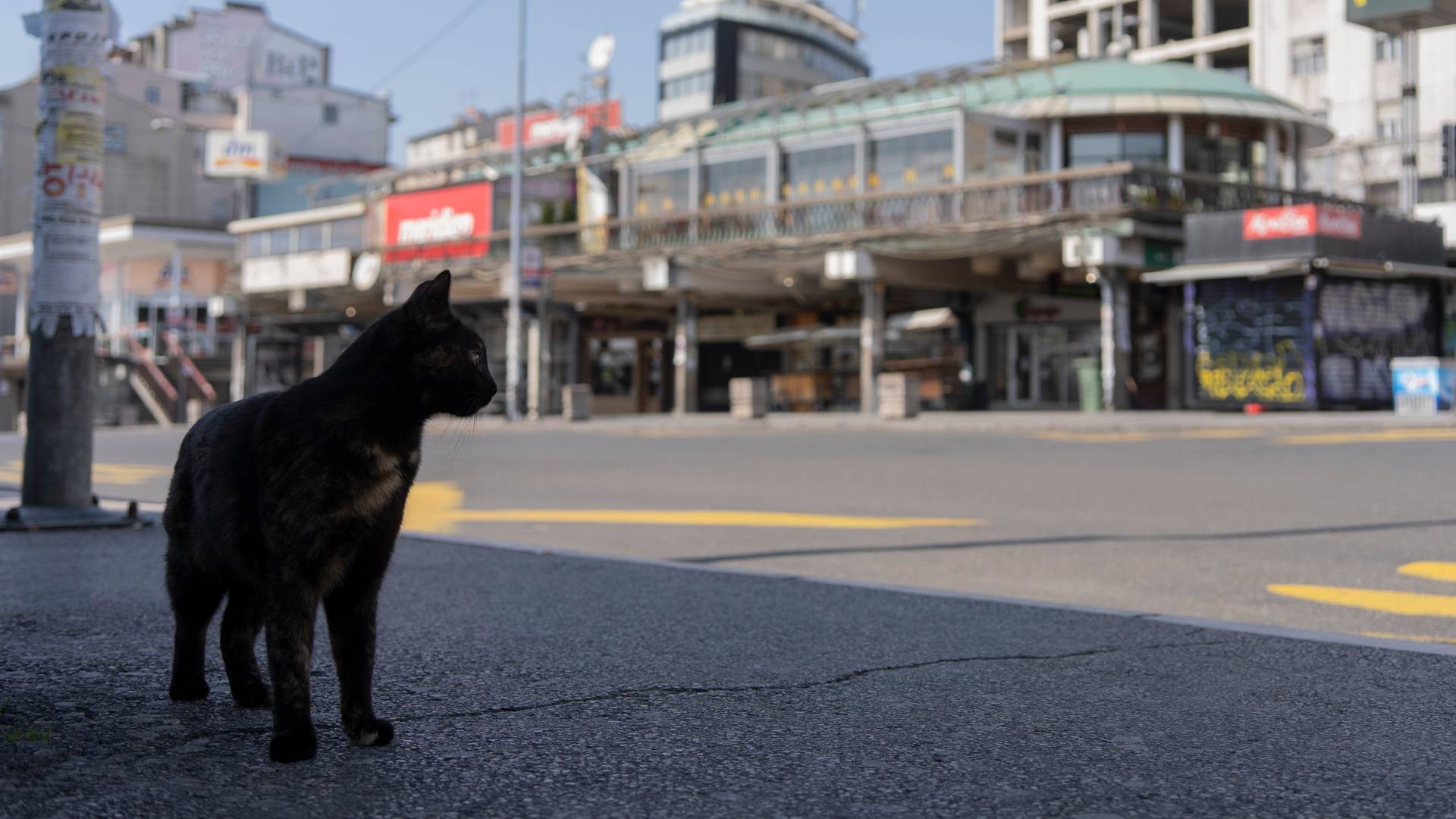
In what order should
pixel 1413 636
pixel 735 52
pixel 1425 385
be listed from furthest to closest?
1. pixel 735 52
2. pixel 1425 385
3. pixel 1413 636

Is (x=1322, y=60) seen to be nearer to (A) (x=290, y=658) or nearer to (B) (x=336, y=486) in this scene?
(B) (x=336, y=486)

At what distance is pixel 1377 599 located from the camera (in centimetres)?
637

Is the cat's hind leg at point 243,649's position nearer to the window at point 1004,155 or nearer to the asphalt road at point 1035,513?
the asphalt road at point 1035,513

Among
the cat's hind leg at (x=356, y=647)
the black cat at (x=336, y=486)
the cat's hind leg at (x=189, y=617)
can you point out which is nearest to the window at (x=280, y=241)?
the cat's hind leg at (x=189, y=617)

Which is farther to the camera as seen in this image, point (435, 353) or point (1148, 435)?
point (1148, 435)

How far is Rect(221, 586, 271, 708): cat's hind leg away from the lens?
139 inches

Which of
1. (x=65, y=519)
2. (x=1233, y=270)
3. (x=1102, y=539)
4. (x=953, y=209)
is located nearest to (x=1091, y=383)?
(x=1233, y=270)

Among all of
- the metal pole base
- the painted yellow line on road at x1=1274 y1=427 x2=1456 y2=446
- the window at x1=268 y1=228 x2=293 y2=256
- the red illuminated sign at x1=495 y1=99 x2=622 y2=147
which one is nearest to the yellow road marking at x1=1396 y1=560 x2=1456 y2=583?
the metal pole base

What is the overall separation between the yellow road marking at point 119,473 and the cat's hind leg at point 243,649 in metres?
11.2

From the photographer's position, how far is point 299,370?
5403cm

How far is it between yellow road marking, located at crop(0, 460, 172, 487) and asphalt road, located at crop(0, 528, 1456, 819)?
9619mm

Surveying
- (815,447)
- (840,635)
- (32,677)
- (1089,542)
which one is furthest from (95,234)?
(815,447)

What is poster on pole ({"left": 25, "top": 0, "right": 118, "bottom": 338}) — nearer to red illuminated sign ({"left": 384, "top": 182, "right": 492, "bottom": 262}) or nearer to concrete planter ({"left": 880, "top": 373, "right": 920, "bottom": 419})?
concrete planter ({"left": 880, "top": 373, "right": 920, "bottom": 419})

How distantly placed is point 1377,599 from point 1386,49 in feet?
184
